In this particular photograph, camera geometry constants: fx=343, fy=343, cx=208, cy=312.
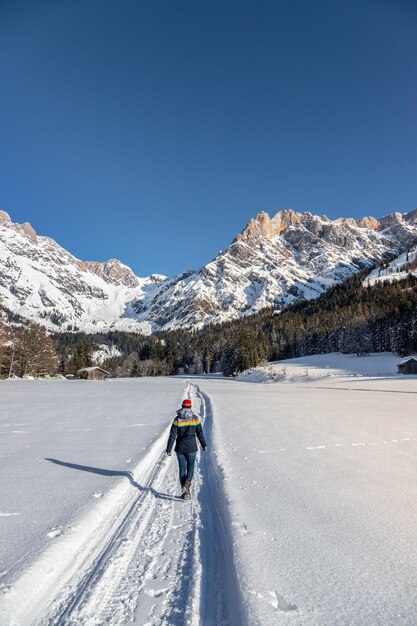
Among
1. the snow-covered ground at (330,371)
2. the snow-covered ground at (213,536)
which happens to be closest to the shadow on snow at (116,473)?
the snow-covered ground at (213,536)

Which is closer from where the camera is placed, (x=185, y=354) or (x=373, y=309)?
(x=373, y=309)

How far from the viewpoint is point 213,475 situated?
26.2 feet

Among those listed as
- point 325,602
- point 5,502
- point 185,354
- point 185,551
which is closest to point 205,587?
point 185,551

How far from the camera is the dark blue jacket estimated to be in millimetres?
7156

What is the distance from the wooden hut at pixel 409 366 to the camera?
59.9 metres

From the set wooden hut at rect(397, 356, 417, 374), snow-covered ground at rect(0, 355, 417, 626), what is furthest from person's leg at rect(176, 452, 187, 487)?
wooden hut at rect(397, 356, 417, 374)

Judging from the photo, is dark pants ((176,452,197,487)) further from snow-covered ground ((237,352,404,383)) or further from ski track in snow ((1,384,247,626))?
snow-covered ground ((237,352,404,383))

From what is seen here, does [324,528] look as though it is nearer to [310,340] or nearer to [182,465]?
[182,465]

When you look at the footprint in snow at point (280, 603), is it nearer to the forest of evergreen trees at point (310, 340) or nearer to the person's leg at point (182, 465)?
the person's leg at point (182, 465)

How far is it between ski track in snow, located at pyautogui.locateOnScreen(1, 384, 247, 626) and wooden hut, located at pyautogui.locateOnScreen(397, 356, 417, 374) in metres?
64.7

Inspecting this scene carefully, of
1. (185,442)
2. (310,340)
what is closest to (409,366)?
(310,340)

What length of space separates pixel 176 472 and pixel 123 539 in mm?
3722

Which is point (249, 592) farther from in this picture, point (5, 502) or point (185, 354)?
point (185, 354)

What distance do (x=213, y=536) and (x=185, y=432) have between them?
8.08 ft
